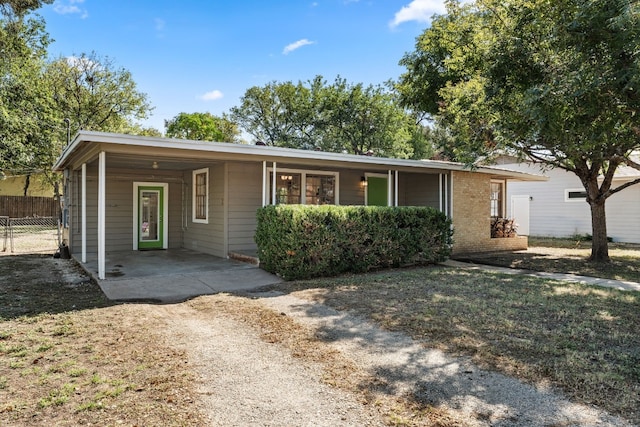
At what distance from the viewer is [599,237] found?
1038 cm

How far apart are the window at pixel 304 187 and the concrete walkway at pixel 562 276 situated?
3.67 meters

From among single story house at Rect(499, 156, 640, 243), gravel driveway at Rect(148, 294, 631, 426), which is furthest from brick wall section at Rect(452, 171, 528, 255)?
gravel driveway at Rect(148, 294, 631, 426)

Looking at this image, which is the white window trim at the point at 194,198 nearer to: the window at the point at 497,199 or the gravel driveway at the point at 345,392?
the gravel driveway at the point at 345,392

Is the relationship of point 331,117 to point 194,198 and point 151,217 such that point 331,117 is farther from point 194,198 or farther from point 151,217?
point 151,217

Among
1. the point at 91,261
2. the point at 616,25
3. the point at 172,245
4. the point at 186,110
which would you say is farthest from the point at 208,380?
the point at 186,110

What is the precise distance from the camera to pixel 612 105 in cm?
484

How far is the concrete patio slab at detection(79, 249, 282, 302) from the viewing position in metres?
6.20

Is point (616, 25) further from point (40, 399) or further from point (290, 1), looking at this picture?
point (290, 1)

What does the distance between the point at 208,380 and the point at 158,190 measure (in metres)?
9.74

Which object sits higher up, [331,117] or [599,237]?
[331,117]

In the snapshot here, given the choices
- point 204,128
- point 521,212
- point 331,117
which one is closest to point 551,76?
point 521,212

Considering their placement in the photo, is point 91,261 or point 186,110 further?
point 186,110

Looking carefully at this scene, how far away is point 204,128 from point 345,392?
1261 inches

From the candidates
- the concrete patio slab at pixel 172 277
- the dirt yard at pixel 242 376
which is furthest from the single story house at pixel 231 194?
the dirt yard at pixel 242 376
